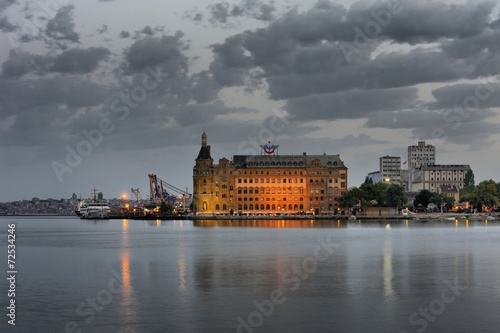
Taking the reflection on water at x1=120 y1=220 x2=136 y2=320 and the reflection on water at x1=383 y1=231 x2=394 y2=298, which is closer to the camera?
the reflection on water at x1=120 y1=220 x2=136 y2=320

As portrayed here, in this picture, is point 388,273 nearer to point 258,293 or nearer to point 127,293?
point 258,293

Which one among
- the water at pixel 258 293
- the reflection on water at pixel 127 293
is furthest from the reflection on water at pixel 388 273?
the reflection on water at pixel 127 293

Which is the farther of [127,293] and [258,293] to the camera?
[127,293]

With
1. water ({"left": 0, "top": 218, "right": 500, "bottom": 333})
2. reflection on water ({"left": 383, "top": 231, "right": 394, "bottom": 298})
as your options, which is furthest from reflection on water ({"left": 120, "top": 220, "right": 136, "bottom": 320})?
reflection on water ({"left": 383, "top": 231, "right": 394, "bottom": 298})

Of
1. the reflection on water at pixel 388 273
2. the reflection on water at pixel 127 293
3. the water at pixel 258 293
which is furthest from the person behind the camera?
the reflection on water at pixel 388 273

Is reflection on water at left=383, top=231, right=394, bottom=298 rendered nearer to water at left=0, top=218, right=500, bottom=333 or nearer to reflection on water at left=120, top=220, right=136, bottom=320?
water at left=0, top=218, right=500, bottom=333

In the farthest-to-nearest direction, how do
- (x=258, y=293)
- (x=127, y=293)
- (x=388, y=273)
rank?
(x=388, y=273)
(x=127, y=293)
(x=258, y=293)

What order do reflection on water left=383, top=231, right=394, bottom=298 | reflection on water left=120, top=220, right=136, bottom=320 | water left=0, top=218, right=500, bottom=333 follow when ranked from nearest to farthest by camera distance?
water left=0, top=218, right=500, bottom=333, reflection on water left=120, top=220, right=136, bottom=320, reflection on water left=383, top=231, right=394, bottom=298

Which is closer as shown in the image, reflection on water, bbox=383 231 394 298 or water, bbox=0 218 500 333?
water, bbox=0 218 500 333

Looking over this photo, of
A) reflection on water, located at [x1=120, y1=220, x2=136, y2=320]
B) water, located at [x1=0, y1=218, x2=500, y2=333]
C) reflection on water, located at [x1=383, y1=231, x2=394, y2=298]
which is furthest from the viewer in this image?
reflection on water, located at [x1=383, y1=231, x2=394, y2=298]

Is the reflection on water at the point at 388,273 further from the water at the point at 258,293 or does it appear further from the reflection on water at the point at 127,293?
the reflection on water at the point at 127,293

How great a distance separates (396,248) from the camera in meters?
89.1

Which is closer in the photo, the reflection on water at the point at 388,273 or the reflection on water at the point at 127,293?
the reflection on water at the point at 127,293

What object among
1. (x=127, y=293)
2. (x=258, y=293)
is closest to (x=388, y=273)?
(x=258, y=293)
